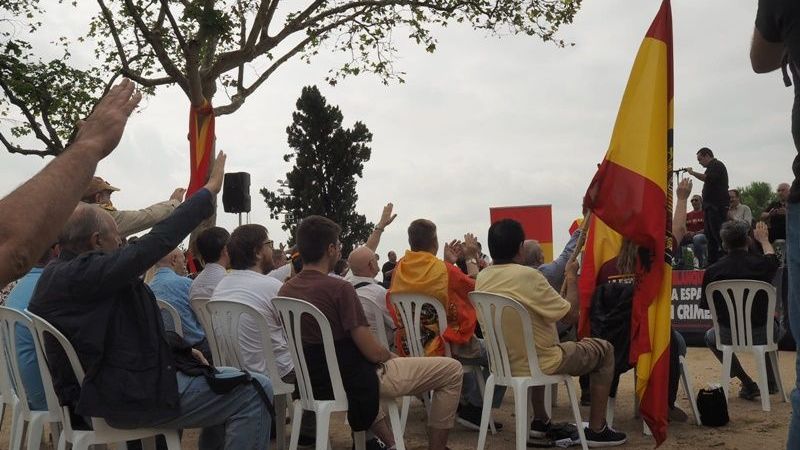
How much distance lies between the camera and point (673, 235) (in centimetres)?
552

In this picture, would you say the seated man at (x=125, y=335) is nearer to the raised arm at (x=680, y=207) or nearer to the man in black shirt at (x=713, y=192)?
the raised arm at (x=680, y=207)

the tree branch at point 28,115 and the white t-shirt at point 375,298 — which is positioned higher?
the tree branch at point 28,115

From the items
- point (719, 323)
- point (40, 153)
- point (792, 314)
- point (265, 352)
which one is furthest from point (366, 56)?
point (792, 314)

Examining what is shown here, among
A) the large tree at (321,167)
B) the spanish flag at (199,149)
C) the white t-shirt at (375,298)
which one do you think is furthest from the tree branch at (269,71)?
the large tree at (321,167)

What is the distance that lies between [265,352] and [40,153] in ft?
46.3

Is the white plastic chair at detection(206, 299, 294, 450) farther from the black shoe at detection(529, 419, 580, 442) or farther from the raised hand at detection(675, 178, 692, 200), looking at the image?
Result: the raised hand at detection(675, 178, 692, 200)

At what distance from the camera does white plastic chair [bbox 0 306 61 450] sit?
429 centimetres

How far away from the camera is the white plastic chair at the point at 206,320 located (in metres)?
5.44

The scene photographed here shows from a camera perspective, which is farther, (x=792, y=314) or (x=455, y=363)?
(x=455, y=363)

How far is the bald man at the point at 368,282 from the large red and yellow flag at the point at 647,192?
70.5 inches

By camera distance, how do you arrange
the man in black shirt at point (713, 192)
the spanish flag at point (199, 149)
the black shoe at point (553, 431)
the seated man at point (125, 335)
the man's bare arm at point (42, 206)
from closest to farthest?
the man's bare arm at point (42, 206) < the seated man at point (125, 335) < the black shoe at point (553, 431) < the spanish flag at point (199, 149) < the man in black shirt at point (713, 192)

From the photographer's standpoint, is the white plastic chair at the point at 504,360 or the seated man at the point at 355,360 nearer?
the seated man at the point at 355,360

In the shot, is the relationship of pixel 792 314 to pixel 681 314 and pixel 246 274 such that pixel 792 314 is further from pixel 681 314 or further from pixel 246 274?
pixel 681 314

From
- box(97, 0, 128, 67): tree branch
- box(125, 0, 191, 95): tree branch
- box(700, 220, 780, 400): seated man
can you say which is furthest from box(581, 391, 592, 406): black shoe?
box(97, 0, 128, 67): tree branch
